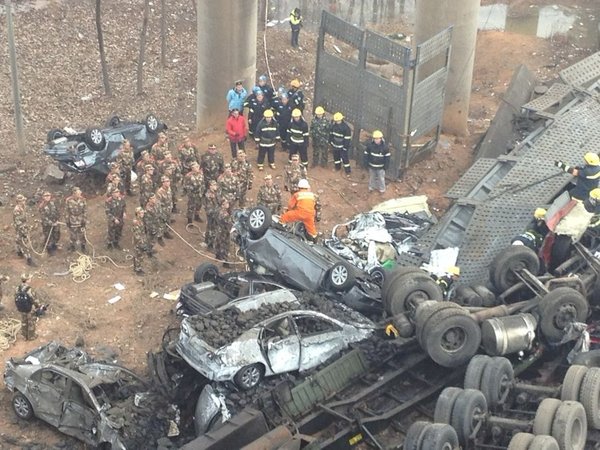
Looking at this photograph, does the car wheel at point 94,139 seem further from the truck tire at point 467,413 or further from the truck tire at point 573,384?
the truck tire at point 573,384

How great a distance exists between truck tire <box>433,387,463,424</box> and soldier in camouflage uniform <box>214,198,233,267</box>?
267 inches

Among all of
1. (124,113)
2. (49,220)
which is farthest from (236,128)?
(124,113)

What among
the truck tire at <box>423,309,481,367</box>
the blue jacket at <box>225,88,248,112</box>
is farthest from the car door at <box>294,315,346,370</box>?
the blue jacket at <box>225,88,248,112</box>

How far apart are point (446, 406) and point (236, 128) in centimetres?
1063

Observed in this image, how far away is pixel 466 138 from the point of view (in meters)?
25.1

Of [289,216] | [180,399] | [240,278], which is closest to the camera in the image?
[180,399]

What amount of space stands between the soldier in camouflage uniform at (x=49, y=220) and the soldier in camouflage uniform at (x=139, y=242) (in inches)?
58.4

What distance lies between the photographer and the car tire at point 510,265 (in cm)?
1591

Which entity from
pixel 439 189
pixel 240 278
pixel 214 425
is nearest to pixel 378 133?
pixel 439 189

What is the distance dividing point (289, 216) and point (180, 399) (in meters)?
4.97

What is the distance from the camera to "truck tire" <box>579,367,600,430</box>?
13.1 meters

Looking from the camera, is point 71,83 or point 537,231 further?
point 71,83

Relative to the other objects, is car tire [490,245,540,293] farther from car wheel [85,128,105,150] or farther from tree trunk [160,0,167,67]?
tree trunk [160,0,167,67]

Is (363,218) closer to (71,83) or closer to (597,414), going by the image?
(597,414)
